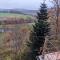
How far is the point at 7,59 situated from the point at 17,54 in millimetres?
651

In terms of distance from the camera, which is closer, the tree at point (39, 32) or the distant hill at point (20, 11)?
the tree at point (39, 32)

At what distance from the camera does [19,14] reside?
38.1ft

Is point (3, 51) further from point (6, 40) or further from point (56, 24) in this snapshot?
point (56, 24)

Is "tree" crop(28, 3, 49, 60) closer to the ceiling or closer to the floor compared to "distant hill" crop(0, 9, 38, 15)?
closer to the floor

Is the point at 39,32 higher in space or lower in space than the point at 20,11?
lower

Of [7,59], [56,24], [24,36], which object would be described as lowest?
[7,59]

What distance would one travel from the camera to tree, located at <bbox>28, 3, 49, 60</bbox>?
419 inches

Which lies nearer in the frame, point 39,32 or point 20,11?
Answer: point 20,11

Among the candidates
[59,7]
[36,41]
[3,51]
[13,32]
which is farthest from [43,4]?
[3,51]

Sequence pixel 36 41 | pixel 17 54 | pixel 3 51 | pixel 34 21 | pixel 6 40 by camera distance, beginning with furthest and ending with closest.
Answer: pixel 6 40, pixel 3 51, pixel 17 54, pixel 34 21, pixel 36 41

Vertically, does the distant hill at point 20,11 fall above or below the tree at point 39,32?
above

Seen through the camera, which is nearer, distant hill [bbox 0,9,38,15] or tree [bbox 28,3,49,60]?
tree [bbox 28,3,49,60]

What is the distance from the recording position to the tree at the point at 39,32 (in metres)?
10.6

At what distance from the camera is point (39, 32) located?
11.0 metres
